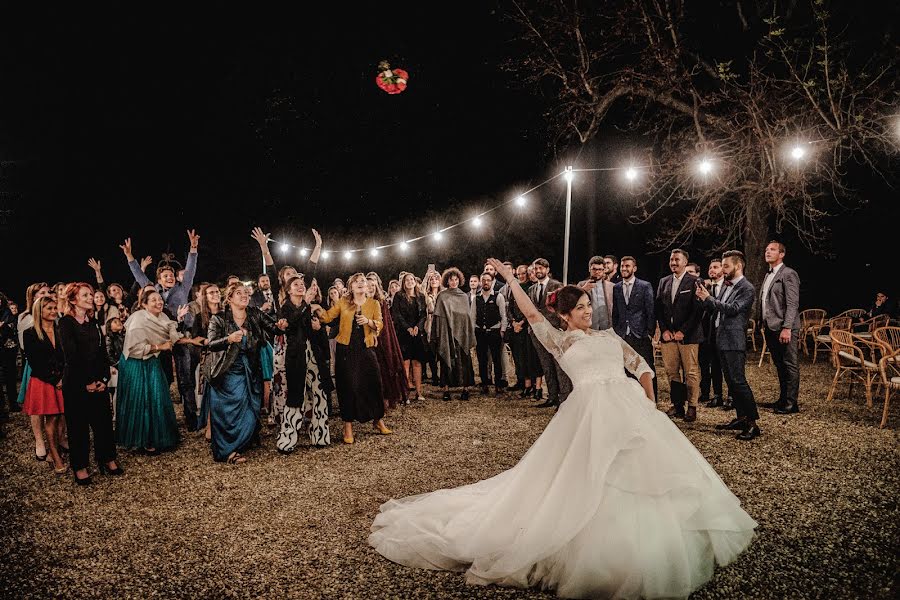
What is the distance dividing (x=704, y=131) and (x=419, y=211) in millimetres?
13608

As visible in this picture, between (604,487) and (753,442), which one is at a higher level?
(604,487)

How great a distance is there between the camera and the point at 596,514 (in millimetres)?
2736

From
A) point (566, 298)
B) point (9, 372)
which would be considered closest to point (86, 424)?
point (566, 298)

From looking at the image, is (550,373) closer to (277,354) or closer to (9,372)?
(277,354)

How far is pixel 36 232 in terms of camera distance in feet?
65.0

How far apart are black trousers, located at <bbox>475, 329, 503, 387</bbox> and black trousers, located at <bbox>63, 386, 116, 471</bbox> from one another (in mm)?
5043

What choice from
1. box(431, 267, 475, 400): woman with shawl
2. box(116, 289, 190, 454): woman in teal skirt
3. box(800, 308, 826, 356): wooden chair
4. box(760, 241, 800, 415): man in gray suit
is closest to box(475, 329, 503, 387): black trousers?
box(431, 267, 475, 400): woman with shawl

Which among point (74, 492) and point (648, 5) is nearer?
point (74, 492)

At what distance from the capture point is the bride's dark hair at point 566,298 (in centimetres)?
346

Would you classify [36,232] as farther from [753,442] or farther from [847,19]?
[847,19]

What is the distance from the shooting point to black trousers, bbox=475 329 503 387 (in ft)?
27.4

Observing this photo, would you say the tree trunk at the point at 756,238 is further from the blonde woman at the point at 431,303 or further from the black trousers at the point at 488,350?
the blonde woman at the point at 431,303

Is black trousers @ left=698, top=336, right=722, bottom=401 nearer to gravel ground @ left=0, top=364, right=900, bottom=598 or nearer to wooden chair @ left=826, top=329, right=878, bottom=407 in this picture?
gravel ground @ left=0, top=364, right=900, bottom=598

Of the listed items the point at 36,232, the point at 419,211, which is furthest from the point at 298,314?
the point at 36,232
